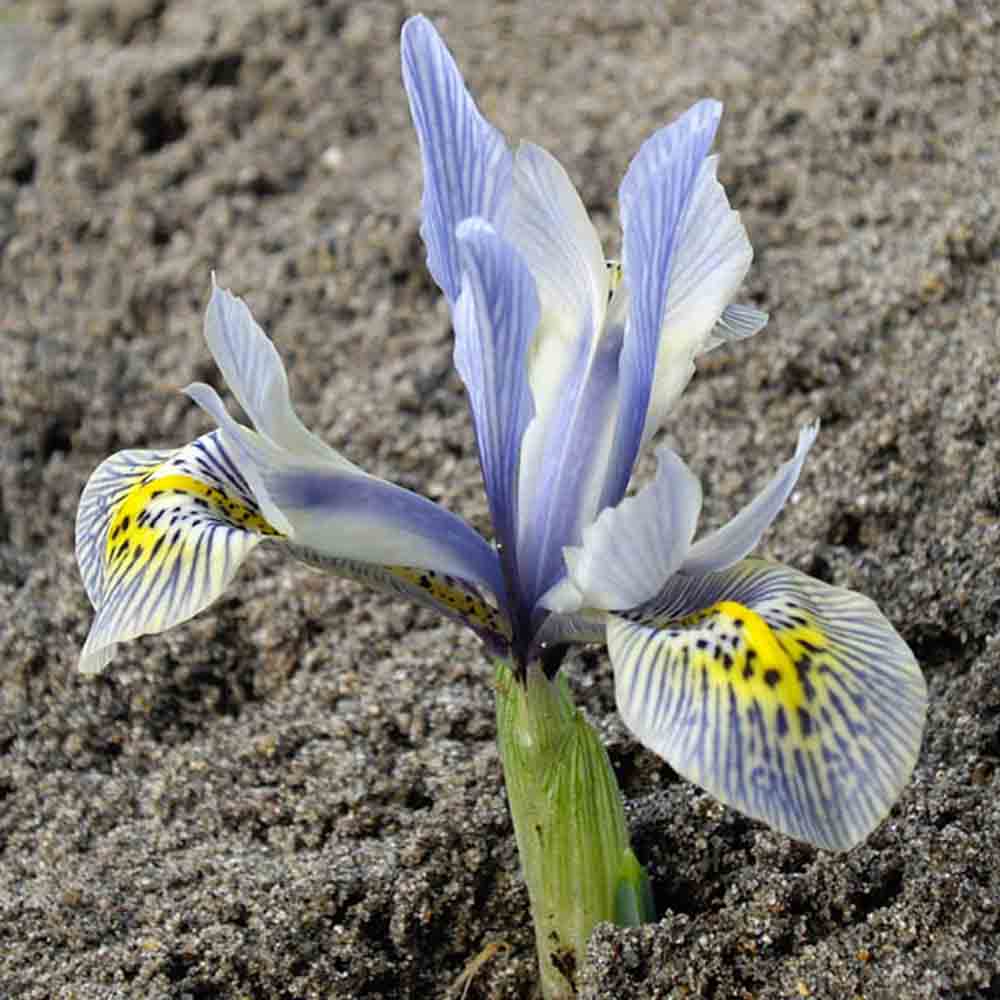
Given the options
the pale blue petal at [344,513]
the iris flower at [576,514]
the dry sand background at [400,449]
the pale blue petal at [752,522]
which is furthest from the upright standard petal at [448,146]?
the dry sand background at [400,449]

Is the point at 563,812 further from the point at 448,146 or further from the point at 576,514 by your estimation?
the point at 448,146

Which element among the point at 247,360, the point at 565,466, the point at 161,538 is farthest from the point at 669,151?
the point at 161,538

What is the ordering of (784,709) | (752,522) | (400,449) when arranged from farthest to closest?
(400,449)
(752,522)
(784,709)

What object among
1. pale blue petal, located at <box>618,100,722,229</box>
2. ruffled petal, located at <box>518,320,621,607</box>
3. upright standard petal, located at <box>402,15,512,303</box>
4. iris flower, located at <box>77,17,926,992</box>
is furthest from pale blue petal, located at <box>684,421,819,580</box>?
upright standard petal, located at <box>402,15,512,303</box>

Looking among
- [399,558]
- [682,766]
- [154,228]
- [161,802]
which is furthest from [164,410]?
[682,766]

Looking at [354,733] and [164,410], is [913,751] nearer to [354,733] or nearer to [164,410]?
[354,733]

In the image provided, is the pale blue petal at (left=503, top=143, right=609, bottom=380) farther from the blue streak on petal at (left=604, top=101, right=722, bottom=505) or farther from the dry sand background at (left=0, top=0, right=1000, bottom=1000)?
the dry sand background at (left=0, top=0, right=1000, bottom=1000)
